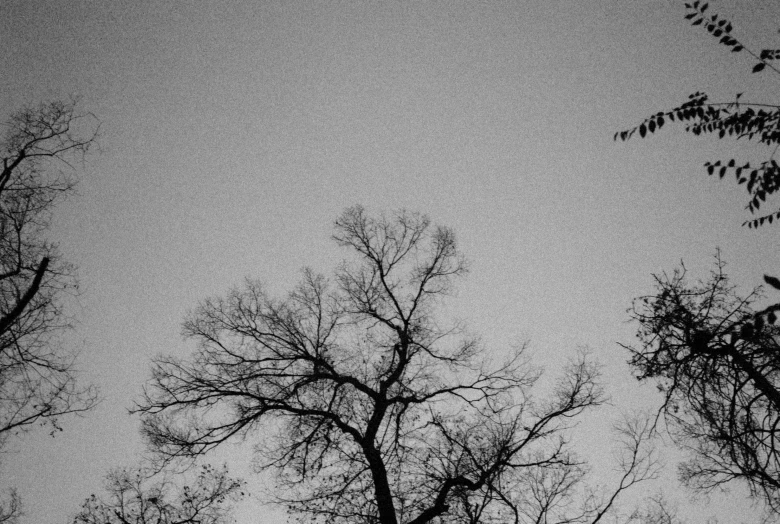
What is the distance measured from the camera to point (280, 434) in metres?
10.3

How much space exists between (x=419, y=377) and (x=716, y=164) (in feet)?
31.0

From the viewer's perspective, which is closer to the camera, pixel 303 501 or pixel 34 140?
pixel 34 140

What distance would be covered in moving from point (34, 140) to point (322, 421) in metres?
8.55

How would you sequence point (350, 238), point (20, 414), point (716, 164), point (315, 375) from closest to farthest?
point (716, 164) → point (20, 414) → point (315, 375) → point (350, 238)

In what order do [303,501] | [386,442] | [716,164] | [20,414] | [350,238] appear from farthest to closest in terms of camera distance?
[350,238]
[386,442]
[303,501]
[20,414]
[716,164]

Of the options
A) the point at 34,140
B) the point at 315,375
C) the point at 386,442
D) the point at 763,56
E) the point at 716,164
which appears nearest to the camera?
the point at 763,56

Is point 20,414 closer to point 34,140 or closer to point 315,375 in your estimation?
point 34,140

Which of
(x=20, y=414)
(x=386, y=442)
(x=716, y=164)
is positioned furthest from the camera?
(x=386, y=442)

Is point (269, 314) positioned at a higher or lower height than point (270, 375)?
higher

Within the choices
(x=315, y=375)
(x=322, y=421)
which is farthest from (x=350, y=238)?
(x=322, y=421)

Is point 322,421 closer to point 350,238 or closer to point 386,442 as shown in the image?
point 386,442

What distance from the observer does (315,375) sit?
1106 centimetres

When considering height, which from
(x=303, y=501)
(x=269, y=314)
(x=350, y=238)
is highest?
(x=350, y=238)

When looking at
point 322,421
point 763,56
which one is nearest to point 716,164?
point 763,56
